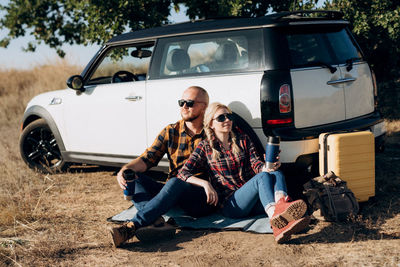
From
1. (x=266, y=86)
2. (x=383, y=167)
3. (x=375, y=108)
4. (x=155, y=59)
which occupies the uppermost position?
(x=155, y=59)

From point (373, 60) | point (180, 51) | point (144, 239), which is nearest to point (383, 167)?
point (180, 51)

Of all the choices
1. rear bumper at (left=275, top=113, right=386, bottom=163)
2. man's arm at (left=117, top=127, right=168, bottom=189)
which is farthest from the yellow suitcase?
man's arm at (left=117, top=127, right=168, bottom=189)

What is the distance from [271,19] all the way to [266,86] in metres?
0.67

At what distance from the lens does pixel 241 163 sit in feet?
13.6

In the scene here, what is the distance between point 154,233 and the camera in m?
3.80

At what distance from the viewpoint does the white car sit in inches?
164

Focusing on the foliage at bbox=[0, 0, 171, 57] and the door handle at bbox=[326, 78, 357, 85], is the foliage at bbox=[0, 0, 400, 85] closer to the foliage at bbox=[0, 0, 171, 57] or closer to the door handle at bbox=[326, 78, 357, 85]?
the foliage at bbox=[0, 0, 171, 57]

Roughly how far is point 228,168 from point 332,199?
93cm

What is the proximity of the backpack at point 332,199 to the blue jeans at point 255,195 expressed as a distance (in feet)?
1.30

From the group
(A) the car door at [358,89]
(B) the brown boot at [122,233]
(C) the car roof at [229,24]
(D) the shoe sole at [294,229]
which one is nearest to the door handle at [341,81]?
(A) the car door at [358,89]

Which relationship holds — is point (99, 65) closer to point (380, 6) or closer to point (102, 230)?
point (102, 230)

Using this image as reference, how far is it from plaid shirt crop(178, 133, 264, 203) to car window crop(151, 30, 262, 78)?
764 mm

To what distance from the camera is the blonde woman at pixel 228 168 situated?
3.90 meters

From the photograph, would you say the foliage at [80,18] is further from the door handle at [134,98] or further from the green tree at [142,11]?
the door handle at [134,98]
